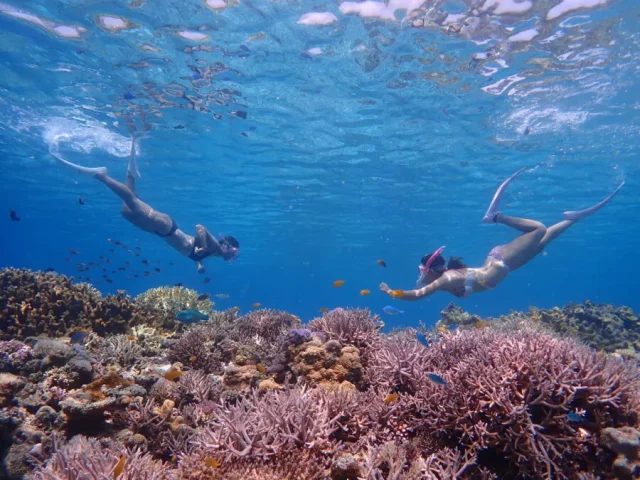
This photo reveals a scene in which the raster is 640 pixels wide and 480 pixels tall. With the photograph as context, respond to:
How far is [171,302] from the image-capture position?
10.3m

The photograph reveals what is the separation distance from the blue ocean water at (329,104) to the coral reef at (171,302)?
17.2ft

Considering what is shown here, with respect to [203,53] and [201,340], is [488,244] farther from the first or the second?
[201,340]

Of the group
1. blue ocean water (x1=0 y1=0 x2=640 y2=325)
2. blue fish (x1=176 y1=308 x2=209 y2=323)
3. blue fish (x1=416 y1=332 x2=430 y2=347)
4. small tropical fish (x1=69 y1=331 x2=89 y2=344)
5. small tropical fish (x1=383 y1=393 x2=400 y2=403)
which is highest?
blue ocean water (x1=0 y1=0 x2=640 y2=325)

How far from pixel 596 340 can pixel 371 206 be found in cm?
2595

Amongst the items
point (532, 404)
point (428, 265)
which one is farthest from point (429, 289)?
point (532, 404)

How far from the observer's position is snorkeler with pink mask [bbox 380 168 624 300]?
10.4 m

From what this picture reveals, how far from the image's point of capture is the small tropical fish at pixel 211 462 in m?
3.48

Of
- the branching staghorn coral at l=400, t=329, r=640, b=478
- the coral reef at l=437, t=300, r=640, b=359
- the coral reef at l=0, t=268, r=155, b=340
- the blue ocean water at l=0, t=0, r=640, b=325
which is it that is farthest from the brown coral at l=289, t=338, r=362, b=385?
the coral reef at l=437, t=300, r=640, b=359

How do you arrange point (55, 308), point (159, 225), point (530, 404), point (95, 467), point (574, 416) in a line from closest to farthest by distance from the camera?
point (95, 467)
point (574, 416)
point (530, 404)
point (55, 308)
point (159, 225)

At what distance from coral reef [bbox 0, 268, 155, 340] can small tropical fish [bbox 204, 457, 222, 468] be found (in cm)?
602

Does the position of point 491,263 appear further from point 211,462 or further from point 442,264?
point 211,462

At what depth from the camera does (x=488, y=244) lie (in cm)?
5178

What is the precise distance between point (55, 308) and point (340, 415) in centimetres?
740

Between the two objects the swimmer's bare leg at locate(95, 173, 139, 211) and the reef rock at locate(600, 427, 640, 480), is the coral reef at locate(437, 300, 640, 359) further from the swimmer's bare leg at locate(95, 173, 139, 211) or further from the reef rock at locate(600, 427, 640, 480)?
the swimmer's bare leg at locate(95, 173, 139, 211)
